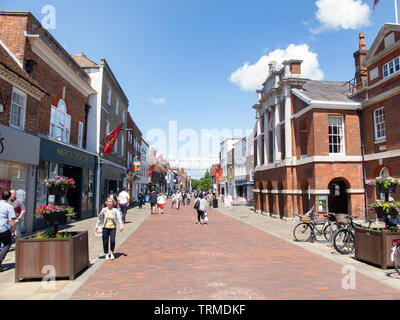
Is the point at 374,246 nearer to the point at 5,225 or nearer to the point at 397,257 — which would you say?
the point at 397,257

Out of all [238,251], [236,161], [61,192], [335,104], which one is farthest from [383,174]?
[236,161]

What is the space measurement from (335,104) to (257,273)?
14.1 m

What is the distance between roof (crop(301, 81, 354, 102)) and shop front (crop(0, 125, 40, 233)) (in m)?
15.3

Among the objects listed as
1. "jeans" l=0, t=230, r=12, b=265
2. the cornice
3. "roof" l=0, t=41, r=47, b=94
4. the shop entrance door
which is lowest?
"jeans" l=0, t=230, r=12, b=265

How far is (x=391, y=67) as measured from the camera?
15.6 meters

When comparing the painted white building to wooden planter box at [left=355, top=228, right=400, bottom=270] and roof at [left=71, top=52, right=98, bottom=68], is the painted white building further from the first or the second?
wooden planter box at [left=355, top=228, right=400, bottom=270]

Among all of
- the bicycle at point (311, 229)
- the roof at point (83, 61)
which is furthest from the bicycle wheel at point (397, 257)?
the roof at point (83, 61)

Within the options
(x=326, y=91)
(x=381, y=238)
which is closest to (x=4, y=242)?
(x=381, y=238)

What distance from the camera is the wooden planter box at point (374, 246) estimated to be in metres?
6.99

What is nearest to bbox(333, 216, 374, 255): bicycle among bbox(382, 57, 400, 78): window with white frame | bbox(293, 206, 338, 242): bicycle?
bbox(293, 206, 338, 242): bicycle

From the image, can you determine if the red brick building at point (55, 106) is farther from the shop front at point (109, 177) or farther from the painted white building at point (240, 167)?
the painted white building at point (240, 167)

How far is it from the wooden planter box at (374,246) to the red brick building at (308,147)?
9.15 meters

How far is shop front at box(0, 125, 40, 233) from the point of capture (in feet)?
34.0
